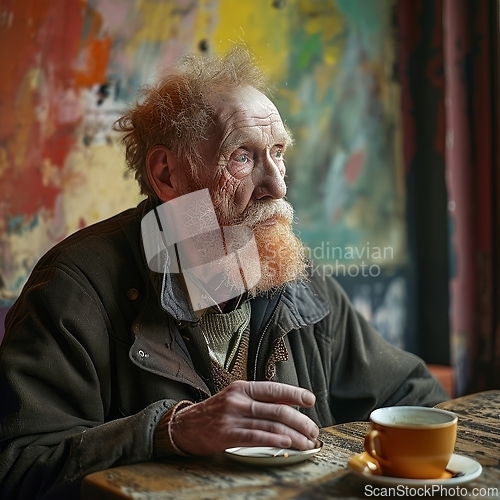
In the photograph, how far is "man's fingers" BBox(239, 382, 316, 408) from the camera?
3.63 ft

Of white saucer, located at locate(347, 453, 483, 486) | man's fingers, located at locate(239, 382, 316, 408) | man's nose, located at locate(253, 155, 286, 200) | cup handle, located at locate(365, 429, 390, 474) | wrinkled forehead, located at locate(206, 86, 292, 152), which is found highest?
wrinkled forehead, located at locate(206, 86, 292, 152)

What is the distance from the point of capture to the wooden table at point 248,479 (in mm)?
973

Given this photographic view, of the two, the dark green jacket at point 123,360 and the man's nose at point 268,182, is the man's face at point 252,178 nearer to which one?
the man's nose at point 268,182

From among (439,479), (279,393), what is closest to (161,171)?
(279,393)

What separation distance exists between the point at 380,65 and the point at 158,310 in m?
2.05

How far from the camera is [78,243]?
1.57 m

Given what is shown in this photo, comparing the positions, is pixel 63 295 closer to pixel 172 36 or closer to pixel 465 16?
pixel 172 36

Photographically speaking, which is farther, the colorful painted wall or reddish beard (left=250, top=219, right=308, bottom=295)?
the colorful painted wall

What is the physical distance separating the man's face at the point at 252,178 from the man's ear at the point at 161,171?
0.09 meters

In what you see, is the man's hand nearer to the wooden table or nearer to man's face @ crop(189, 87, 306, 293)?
the wooden table

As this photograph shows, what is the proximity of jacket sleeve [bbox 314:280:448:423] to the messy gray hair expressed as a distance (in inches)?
21.7

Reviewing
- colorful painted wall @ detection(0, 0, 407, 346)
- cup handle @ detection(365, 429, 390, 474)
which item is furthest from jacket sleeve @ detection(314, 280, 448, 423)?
colorful painted wall @ detection(0, 0, 407, 346)

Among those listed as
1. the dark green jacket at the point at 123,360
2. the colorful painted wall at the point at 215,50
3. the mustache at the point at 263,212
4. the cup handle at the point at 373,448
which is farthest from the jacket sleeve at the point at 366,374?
the colorful painted wall at the point at 215,50

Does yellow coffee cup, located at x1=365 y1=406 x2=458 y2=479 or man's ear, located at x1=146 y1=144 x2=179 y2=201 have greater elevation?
man's ear, located at x1=146 y1=144 x2=179 y2=201
